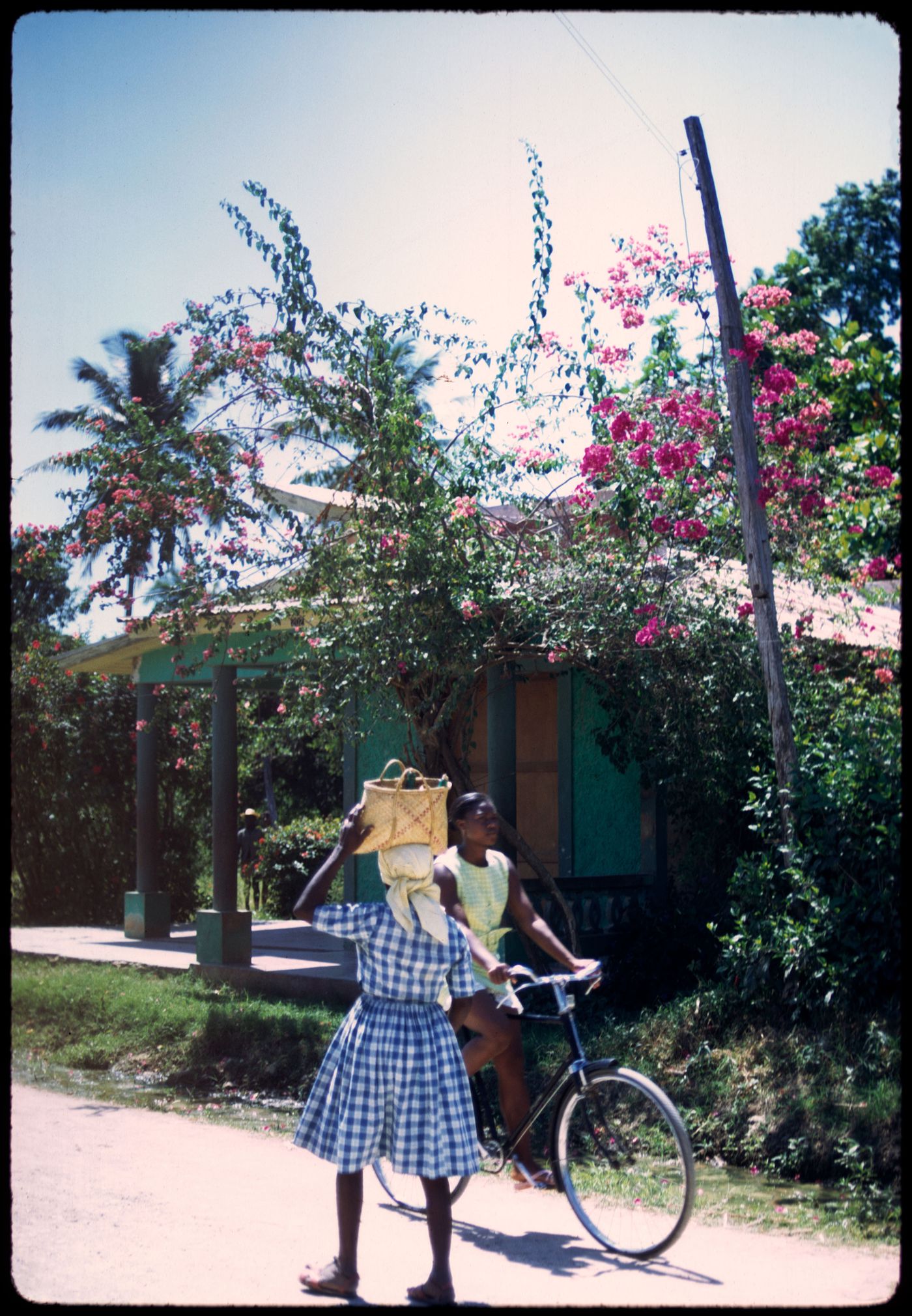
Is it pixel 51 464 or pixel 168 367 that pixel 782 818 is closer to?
pixel 51 464

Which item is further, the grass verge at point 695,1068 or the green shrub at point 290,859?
the green shrub at point 290,859

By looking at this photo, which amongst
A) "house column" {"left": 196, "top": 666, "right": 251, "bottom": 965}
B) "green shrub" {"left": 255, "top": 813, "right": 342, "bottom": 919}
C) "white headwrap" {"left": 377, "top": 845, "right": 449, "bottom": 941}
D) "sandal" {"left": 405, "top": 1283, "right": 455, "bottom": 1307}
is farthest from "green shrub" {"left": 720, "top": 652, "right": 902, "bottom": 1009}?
"green shrub" {"left": 255, "top": 813, "right": 342, "bottom": 919}

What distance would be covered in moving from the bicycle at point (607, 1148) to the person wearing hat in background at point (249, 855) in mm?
11851

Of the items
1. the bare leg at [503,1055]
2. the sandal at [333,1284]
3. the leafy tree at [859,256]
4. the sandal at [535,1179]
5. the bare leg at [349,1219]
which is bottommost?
the sandal at [333,1284]

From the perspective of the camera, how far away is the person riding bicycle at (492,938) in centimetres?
542

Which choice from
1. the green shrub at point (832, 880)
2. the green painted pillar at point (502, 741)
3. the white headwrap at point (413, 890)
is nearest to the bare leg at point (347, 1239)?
the white headwrap at point (413, 890)

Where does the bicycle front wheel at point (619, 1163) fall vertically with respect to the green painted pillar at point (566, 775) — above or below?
below

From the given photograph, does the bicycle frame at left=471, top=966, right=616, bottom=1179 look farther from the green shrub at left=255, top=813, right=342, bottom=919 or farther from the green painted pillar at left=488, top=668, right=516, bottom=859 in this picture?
the green shrub at left=255, top=813, right=342, bottom=919

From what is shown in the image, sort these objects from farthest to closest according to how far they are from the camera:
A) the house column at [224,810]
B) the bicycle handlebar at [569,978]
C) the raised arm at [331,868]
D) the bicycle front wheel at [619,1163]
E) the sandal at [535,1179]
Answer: the house column at [224,810], the sandal at [535,1179], the bicycle handlebar at [569,978], the bicycle front wheel at [619,1163], the raised arm at [331,868]

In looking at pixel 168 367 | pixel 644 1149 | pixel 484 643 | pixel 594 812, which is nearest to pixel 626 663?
pixel 484 643

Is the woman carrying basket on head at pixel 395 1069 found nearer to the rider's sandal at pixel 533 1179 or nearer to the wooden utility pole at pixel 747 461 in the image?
the rider's sandal at pixel 533 1179

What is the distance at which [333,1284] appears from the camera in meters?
4.53

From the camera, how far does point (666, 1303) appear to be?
14.4 feet

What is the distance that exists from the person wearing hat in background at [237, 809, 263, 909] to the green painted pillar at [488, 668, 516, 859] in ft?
22.4
